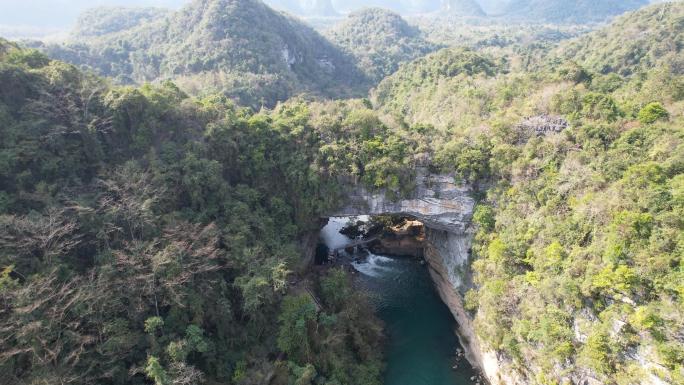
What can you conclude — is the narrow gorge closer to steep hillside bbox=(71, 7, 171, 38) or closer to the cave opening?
the cave opening

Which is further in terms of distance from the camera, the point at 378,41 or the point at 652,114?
the point at 378,41

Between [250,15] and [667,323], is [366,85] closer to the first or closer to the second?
[250,15]

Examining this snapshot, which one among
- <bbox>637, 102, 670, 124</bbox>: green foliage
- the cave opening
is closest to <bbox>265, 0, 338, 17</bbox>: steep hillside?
the cave opening

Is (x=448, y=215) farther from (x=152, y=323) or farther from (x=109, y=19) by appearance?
(x=109, y=19)

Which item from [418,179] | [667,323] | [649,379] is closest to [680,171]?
[667,323]

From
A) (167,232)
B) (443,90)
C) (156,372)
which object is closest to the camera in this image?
(156,372)

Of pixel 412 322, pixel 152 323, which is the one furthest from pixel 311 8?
pixel 152 323
